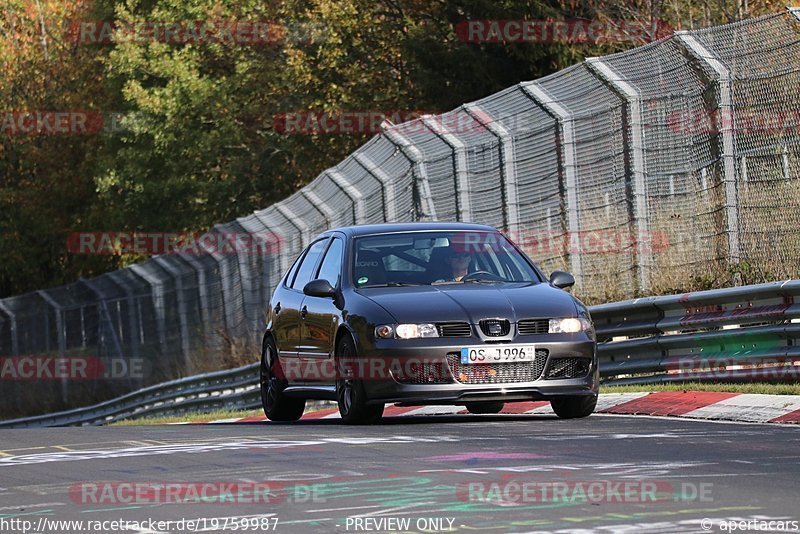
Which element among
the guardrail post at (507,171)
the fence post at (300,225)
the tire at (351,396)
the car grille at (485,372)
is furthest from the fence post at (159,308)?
the car grille at (485,372)

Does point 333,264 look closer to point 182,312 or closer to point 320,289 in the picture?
point 320,289

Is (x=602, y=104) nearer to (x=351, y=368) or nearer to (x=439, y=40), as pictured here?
(x=351, y=368)

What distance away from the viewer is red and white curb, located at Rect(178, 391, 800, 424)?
12320 mm

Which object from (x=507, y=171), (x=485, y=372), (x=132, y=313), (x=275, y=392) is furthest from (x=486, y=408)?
(x=132, y=313)

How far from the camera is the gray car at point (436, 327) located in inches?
496

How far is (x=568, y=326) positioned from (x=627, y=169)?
14.6 feet

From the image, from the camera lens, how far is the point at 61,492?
881cm

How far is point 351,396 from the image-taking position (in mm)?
13102

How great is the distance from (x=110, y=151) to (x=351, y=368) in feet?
138

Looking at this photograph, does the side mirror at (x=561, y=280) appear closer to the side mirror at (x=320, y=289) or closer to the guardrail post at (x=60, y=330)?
the side mirror at (x=320, y=289)

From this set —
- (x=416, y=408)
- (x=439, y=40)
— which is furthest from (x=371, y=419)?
(x=439, y=40)

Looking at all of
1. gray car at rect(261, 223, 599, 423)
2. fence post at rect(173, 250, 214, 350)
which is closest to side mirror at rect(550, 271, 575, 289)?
gray car at rect(261, 223, 599, 423)

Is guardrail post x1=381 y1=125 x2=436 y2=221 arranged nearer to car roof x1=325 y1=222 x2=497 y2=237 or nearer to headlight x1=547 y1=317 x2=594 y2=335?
car roof x1=325 y1=222 x2=497 y2=237

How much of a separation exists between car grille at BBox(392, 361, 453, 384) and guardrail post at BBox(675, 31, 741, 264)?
4.04m
